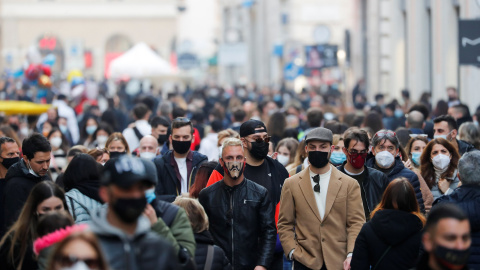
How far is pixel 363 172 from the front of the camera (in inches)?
341

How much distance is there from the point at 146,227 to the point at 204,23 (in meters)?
78.7

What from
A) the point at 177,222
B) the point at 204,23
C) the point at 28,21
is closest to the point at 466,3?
the point at 177,222

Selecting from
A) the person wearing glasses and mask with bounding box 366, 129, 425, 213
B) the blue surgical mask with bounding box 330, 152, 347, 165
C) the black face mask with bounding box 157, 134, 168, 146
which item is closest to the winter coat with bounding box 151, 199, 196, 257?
the person wearing glasses and mask with bounding box 366, 129, 425, 213

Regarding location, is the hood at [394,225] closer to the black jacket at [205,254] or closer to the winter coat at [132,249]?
the black jacket at [205,254]

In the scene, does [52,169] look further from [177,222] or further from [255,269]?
[177,222]

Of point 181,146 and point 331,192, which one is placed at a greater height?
point 181,146

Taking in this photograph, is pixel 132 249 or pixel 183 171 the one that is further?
pixel 183 171

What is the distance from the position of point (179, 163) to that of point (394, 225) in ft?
11.5

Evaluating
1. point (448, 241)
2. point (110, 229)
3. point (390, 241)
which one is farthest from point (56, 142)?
point (448, 241)

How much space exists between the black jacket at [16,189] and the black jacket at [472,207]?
3.30m

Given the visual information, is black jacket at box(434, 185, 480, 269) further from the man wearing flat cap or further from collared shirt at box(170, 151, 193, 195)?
the man wearing flat cap

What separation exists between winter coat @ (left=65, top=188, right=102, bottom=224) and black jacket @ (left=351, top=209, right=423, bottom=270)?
194 centimetres

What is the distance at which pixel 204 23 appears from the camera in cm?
8300

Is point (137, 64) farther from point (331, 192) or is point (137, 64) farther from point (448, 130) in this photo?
point (331, 192)
